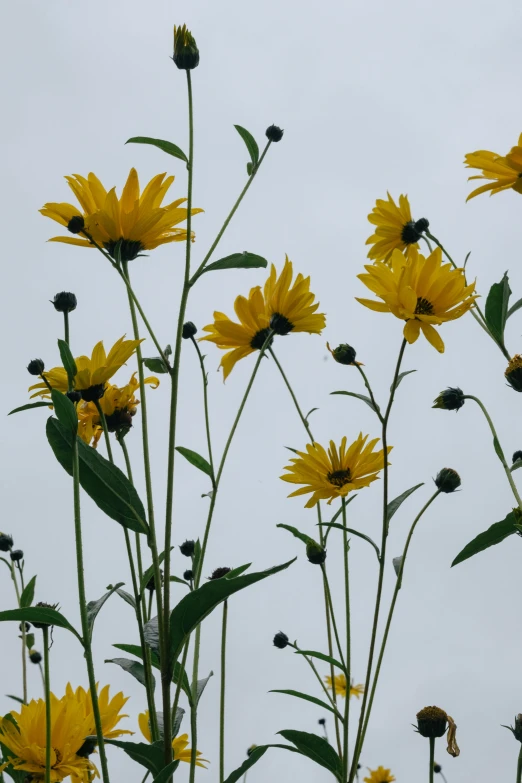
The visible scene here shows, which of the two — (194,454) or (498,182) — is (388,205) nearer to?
(498,182)

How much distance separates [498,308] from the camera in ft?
4.76

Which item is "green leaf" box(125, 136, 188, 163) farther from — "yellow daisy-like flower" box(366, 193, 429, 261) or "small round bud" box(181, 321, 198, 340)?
"yellow daisy-like flower" box(366, 193, 429, 261)

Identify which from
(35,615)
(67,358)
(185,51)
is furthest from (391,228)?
(35,615)

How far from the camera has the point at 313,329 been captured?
1.72m

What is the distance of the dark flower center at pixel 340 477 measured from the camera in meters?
1.80

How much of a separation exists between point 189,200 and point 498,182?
1.77ft

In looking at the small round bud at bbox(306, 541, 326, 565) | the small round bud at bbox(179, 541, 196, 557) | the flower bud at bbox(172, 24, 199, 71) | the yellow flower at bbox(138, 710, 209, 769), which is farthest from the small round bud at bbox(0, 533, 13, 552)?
the flower bud at bbox(172, 24, 199, 71)

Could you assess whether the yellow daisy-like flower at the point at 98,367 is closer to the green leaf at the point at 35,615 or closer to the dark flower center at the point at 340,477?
the green leaf at the point at 35,615

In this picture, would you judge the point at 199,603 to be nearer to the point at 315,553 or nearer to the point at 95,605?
the point at 95,605

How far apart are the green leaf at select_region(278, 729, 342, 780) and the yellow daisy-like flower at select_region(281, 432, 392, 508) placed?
1.86 feet

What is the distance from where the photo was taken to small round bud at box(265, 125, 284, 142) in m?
1.75

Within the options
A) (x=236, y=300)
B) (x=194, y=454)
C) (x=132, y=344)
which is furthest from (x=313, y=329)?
(x=132, y=344)

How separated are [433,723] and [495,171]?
1.09m

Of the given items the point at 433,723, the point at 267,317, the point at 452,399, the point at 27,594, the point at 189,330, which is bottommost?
the point at 433,723
